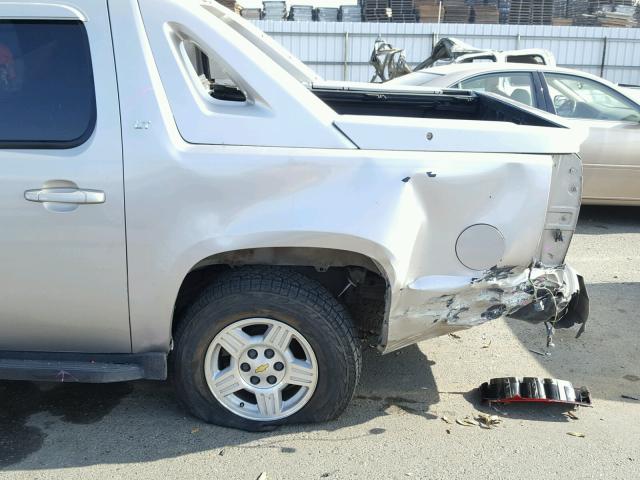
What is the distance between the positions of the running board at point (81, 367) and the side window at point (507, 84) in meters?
4.98

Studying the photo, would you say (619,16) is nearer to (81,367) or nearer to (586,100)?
(586,100)

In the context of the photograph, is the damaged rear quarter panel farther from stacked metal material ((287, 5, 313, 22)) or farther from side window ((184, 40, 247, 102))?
stacked metal material ((287, 5, 313, 22))

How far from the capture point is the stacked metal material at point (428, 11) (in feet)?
71.8

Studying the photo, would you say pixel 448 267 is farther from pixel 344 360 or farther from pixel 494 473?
pixel 494 473

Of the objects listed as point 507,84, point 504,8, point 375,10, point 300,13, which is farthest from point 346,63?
point 507,84

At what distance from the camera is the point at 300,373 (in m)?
3.12

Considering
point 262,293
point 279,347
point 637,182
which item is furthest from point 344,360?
point 637,182

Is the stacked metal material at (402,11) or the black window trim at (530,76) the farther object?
the stacked metal material at (402,11)

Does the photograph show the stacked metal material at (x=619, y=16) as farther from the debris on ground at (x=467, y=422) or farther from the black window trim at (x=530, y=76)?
the debris on ground at (x=467, y=422)

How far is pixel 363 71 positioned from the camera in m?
18.7

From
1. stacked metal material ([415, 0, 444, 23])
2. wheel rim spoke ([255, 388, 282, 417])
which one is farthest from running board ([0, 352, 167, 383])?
stacked metal material ([415, 0, 444, 23])

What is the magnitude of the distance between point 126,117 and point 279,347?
1.26m

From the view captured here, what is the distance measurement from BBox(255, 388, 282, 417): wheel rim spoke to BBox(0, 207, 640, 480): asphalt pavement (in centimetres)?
12

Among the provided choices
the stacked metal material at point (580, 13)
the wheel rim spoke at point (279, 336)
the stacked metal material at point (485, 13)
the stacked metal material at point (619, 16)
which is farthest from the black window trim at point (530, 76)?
the stacked metal material at point (580, 13)
